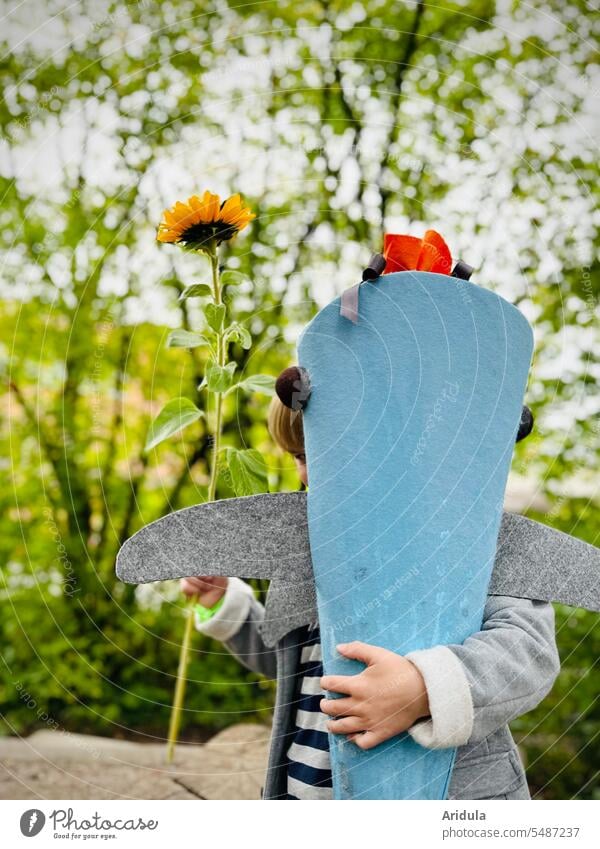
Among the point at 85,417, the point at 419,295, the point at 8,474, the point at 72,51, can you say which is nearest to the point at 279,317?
the point at 85,417

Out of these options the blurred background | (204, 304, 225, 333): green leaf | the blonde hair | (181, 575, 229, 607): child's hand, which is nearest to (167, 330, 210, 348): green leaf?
(204, 304, 225, 333): green leaf

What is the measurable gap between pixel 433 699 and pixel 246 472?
12.4 inches

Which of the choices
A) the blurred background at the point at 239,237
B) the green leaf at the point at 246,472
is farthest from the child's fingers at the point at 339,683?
the blurred background at the point at 239,237

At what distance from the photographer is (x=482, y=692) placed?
0.69m

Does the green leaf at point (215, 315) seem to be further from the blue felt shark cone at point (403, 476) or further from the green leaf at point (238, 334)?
the blue felt shark cone at point (403, 476)

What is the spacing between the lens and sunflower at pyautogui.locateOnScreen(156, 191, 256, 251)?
80 centimetres

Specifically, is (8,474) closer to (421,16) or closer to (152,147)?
(152,147)

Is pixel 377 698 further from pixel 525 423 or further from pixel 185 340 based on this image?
pixel 185 340

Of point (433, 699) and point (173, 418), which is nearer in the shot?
point (433, 699)

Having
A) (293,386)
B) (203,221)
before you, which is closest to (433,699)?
(293,386)

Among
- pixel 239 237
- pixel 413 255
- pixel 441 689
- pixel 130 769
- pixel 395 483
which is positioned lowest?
pixel 130 769

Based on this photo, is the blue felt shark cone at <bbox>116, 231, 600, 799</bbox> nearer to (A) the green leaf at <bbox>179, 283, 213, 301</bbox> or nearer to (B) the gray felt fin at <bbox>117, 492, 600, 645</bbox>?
(B) the gray felt fin at <bbox>117, 492, 600, 645</bbox>

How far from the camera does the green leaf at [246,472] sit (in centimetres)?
87
